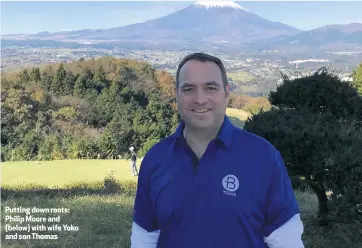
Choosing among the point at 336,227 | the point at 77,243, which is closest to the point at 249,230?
the point at 77,243

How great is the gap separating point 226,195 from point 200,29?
122217 millimetres

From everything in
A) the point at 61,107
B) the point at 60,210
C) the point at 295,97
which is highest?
the point at 295,97

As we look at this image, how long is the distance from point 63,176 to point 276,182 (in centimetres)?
1534

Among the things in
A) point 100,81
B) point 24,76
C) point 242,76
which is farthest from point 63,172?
point 242,76

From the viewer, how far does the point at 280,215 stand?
1.69 meters

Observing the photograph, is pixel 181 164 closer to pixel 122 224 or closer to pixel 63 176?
pixel 122 224

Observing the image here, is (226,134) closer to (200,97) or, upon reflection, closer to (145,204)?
(200,97)

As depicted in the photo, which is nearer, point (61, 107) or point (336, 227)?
point (336, 227)

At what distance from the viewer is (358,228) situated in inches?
186

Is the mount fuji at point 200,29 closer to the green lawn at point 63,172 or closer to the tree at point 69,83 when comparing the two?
the tree at point 69,83

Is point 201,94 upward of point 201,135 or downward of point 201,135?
upward

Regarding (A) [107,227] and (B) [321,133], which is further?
(A) [107,227]

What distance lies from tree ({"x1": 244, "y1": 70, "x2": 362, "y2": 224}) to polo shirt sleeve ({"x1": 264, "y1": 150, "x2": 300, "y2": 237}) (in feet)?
9.14

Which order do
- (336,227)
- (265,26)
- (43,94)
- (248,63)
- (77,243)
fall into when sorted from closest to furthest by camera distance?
(77,243) < (336,227) < (43,94) < (248,63) < (265,26)
